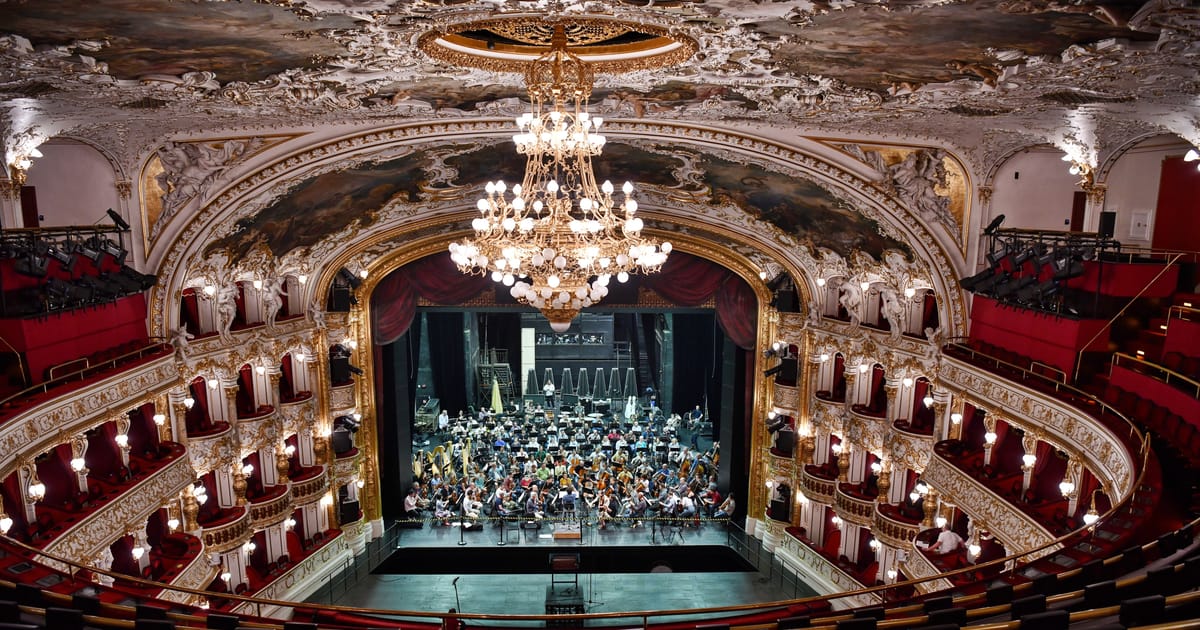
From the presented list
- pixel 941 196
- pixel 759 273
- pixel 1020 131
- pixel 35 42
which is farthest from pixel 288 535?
pixel 1020 131

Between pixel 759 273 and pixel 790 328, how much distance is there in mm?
1381

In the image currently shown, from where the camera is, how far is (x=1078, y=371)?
10.2 meters

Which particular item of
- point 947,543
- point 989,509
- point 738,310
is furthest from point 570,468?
point 989,509

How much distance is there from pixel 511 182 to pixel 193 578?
804 cm

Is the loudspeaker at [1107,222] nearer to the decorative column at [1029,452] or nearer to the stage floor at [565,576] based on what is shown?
the decorative column at [1029,452]

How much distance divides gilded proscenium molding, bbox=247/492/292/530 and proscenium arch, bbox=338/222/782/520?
2.96m

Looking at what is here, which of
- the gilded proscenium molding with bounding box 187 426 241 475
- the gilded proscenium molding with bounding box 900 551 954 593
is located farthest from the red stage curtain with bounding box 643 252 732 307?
the gilded proscenium molding with bounding box 187 426 241 475

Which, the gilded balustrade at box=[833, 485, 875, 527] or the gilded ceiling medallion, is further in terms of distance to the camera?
the gilded balustrade at box=[833, 485, 875, 527]

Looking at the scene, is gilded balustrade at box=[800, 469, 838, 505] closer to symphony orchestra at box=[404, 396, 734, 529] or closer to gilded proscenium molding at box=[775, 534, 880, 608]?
gilded proscenium molding at box=[775, 534, 880, 608]

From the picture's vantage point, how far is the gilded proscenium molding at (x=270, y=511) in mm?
15078

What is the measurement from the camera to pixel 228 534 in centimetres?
1407

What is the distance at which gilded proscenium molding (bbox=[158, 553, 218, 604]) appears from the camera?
11773mm

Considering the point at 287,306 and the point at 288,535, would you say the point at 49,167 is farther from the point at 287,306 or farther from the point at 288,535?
the point at 288,535

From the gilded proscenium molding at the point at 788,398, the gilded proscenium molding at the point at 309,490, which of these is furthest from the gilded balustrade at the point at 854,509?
the gilded proscenium molding at the point at 309,490
